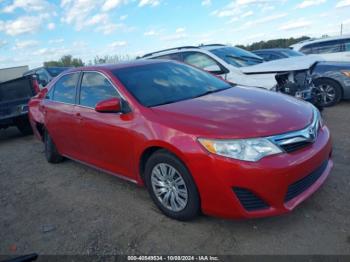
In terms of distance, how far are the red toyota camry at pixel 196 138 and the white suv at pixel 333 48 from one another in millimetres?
7231

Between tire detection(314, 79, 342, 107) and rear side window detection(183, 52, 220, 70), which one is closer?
rear side window detection(183, 52, 220, 70)

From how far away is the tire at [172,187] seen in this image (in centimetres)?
315

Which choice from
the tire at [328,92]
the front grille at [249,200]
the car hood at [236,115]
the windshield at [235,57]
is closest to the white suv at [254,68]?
the windshield at [235,57]

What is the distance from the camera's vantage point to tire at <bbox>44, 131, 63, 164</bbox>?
5.60 meters

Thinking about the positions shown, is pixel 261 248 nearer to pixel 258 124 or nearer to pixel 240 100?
pixel 258 124

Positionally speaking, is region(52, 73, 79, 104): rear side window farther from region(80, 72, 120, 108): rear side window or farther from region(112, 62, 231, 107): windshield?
region(112, 62, 231, 107): windshield

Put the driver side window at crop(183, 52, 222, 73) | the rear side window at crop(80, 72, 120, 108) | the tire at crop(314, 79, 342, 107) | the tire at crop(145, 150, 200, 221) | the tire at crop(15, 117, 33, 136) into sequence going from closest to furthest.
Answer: the tire at crop(145, 150, 200, 221), the rear side window at crop(80, 72, 120, 108), the driver side window at crop(183, 52, 222, 73), the tire at crop(314, 79, 342, 107), the tire at crop(15, 117, 33, 136)

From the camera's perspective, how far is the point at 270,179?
2822mm

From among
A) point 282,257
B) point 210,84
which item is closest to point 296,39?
point 210,84

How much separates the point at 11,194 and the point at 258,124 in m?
3.58

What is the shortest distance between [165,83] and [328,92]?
545cm

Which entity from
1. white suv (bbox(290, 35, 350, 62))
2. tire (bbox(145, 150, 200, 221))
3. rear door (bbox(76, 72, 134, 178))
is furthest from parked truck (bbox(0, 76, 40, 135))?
white suv (bbox(290, 35, 350, 62))

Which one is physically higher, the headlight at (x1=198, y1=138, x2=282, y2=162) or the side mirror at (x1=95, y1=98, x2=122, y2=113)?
the side mirror at (x1=95, y1=98, x2=122, y2=113)

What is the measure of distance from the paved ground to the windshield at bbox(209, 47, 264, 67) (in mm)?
3277
